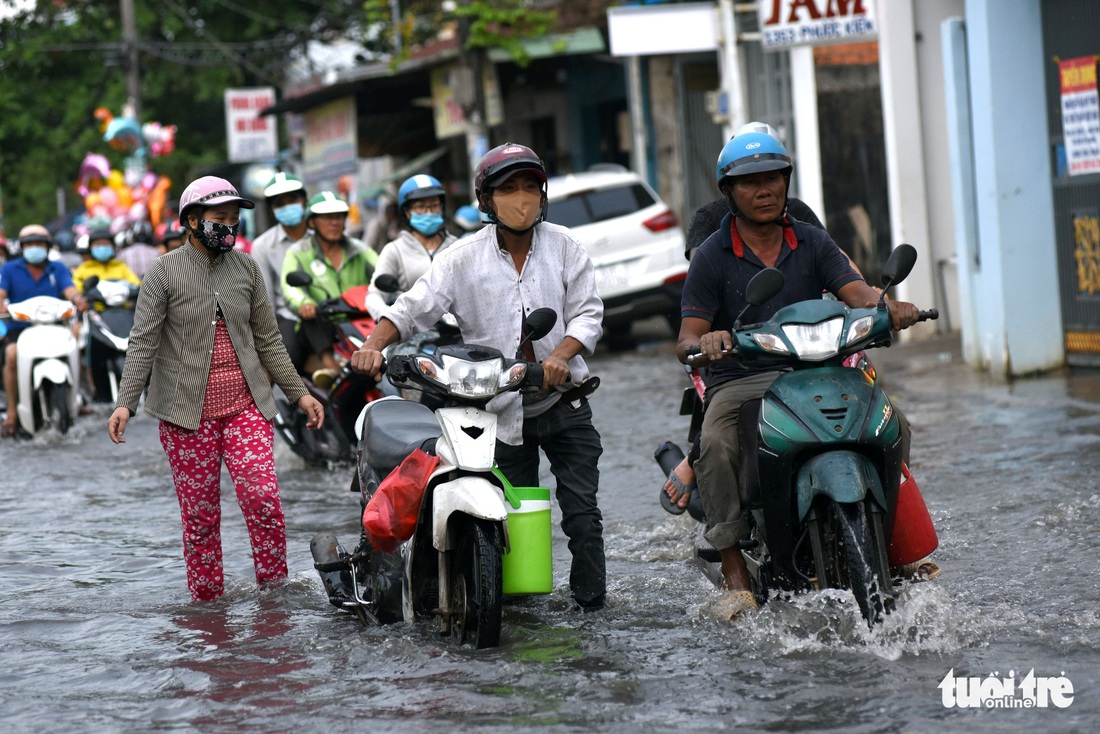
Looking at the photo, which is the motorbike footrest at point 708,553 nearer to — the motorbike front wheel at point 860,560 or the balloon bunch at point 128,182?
the motorbike front wheel at point 860,560

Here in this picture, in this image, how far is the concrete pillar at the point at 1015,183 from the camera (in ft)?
38.9

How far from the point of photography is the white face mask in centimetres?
580

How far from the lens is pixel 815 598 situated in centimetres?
518

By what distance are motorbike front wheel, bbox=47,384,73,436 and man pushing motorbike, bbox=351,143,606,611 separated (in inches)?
327

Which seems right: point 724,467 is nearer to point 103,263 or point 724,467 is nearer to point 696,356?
point 696,356

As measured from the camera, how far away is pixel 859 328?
17.0ft

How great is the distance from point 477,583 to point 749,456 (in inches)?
41.2

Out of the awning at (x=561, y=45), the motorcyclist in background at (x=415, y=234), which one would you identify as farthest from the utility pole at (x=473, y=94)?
the motorcyclist in background at (x=415, y=234)

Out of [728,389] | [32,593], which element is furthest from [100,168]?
[728,389]

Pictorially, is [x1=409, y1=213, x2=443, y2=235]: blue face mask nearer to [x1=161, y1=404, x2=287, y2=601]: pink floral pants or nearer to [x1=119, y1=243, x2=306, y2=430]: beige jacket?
[x1=119, y1=243, x2=306, y2=430]: beige jacket

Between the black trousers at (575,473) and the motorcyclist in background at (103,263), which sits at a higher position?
the motorcyclist in background at (103,263)

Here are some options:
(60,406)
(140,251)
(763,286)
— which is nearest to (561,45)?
(140,251)

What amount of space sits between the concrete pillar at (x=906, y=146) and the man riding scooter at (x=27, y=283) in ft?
25.0

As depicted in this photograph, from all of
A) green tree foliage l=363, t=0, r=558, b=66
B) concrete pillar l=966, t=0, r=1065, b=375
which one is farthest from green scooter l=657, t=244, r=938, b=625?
green tree foliage l=363, t=0, r=558, b=66
